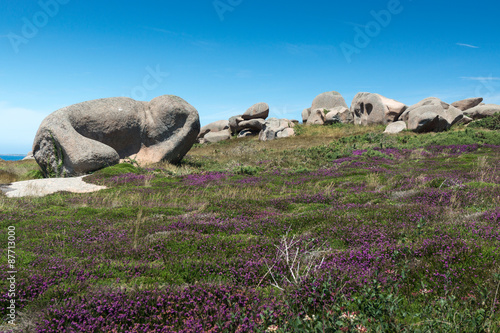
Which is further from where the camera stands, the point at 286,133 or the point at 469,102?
the point at 469,102

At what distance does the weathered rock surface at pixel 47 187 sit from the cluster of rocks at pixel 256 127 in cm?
3165

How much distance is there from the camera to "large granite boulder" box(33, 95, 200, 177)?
20875 millimetres

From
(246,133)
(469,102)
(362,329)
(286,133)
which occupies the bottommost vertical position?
(362,329)

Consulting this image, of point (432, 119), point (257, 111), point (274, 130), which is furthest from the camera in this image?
point (257, 111)

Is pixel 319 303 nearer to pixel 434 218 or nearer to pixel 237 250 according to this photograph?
pixel 237 250

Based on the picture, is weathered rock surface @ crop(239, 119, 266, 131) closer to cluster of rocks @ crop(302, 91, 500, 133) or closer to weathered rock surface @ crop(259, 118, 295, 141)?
weathered rock surface @ crop(259, 118, 295, 141)

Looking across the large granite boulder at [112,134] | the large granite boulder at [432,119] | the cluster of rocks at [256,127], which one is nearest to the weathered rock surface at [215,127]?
the cluster of rocks at [256,127]

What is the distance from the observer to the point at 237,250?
21.4 ft

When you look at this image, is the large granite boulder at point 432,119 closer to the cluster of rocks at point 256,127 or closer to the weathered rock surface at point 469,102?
the cluster of rocks at point 256,127

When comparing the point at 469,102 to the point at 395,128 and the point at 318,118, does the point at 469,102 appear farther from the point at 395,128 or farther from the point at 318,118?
the point at 318,118

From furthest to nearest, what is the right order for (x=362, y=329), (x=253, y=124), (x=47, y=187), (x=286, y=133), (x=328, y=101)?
(x=328, y=101), (x=253, y=124), (x=286, y=133), (x=47, y=187), (x=362, y=329)

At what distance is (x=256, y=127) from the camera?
51938mm

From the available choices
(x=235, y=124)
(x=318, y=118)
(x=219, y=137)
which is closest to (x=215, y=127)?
(x=235, y=124)

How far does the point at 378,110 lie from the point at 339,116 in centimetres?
571
